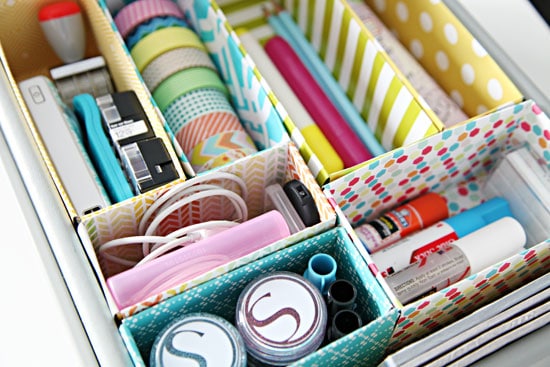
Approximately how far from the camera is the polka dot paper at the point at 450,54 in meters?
0.98

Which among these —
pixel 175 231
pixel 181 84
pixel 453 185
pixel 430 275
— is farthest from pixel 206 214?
pixel 453 185

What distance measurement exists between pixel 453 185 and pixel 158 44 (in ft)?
1.89

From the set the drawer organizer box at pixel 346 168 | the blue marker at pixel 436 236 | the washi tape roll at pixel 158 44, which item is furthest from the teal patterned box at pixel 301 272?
the washi tape roll at pixel 158 44

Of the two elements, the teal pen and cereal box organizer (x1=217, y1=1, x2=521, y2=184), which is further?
the teal pen

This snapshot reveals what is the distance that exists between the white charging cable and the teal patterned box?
0.28 feet

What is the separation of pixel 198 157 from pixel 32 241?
0.98ft

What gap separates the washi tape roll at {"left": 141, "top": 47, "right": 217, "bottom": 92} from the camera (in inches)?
39.6

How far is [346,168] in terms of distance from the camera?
1.02 m

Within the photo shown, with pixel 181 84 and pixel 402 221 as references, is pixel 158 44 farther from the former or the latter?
pixel 402 221

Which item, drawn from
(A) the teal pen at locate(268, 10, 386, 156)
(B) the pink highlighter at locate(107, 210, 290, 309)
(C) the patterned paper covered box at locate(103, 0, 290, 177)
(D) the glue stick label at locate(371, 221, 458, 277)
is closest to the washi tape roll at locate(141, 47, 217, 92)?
(C) the patterned paper covered box at locate(103, 0, 290, 177)

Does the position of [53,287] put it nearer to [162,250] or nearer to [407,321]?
[162,250]

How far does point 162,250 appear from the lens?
78cm

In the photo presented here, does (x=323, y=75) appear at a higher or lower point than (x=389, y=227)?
higher

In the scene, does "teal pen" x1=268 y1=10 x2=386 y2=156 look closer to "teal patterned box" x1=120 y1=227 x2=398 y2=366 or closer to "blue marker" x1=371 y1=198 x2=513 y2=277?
"blue marker" x1=371 y1=198 x2=513 y2=277
